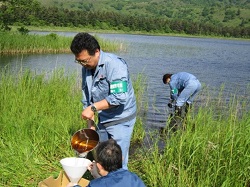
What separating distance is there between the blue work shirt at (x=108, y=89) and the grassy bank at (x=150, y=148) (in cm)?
80

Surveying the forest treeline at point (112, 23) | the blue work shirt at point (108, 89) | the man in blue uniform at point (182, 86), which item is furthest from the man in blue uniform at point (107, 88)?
the forest treeline at point (112, 23)

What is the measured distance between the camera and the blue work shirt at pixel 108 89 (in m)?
3.64

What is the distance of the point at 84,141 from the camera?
166 inches

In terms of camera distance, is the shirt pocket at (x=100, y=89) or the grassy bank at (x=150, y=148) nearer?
the shirt pocket at (x=100, y=89)

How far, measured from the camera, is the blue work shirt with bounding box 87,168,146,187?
2.79m

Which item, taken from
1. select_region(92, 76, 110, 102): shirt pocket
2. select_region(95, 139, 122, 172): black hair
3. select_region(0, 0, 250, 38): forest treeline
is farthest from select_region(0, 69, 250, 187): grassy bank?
select_region(0, 0, 250, 38): forest treeline

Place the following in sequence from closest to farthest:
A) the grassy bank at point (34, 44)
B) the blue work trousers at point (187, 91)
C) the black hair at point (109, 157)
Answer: the black hair at point (109, 157) → the blue work trousers at point (187, 91) → the grassy bank at point (34, 44)

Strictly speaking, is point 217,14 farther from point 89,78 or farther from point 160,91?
point 89,78

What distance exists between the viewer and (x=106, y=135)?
4.10m

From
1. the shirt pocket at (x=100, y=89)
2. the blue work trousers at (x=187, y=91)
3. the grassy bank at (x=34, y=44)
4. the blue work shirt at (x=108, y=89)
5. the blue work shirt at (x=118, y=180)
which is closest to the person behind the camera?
the blue work shirt at (x=118, y=180)

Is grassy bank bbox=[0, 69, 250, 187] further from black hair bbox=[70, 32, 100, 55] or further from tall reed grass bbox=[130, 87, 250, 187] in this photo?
black hair bbox=[70, 32, 100, 55]

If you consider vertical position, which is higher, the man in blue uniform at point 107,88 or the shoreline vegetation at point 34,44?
the man in blue uniform at point 107,88

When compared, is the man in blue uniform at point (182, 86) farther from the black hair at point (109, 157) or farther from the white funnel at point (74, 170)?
the black hair at point (109, 157)

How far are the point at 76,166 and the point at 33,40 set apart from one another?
2381cm
